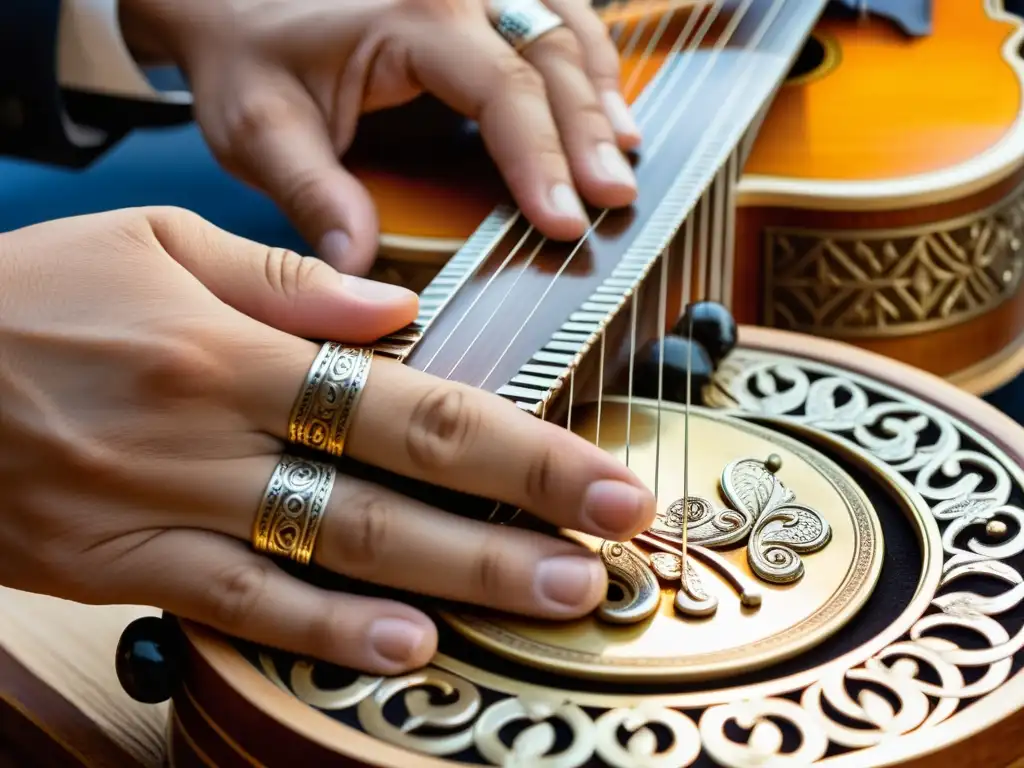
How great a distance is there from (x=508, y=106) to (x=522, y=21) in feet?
0.45

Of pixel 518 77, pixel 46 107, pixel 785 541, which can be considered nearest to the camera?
pixel 785 541

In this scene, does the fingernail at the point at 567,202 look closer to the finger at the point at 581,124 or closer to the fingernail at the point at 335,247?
the finger at the point at 581,124

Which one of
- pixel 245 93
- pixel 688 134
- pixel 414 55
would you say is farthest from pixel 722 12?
pixel 245 93

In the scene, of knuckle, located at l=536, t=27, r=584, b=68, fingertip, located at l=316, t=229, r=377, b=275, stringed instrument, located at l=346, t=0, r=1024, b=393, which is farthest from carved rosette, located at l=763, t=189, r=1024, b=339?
fingertip, located at l=316, t=229, r=377, b=275

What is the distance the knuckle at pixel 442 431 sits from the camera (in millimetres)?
541

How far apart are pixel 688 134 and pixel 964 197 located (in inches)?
11.1

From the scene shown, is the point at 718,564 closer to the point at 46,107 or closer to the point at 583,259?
the point at 583,259

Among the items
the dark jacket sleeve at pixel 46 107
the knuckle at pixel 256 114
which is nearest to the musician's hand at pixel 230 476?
the knuckle at pixel 256 114

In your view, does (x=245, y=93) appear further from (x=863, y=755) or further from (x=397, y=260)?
(x=863, y=755)

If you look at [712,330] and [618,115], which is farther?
[618,115]

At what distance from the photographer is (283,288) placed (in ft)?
2.01

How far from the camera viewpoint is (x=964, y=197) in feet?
3.48

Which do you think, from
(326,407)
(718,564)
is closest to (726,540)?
(718,564)

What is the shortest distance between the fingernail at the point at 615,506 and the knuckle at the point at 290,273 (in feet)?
0.67
